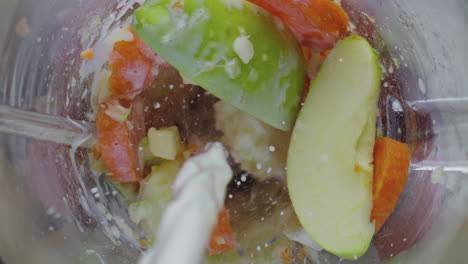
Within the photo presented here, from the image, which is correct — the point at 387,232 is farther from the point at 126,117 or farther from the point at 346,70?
the point at 126,117

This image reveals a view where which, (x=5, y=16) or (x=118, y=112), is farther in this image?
(x=118, y=112)

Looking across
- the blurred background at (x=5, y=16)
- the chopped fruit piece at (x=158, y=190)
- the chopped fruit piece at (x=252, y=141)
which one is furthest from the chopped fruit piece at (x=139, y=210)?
the blurred background at (x=5, y=16)

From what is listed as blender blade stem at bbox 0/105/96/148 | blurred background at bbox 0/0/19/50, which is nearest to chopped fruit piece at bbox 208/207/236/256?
blender blade stem at bbox 0/105/96/148

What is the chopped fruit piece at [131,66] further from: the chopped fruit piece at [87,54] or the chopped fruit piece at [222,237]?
the chopped fruit piece at [222,237]

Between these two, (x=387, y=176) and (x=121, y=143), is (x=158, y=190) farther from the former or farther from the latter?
(x=387, y=176)

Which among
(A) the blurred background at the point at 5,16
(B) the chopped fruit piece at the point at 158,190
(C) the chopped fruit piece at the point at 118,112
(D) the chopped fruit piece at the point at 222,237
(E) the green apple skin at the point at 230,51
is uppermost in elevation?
(A) the blurred background at the point at 5,16

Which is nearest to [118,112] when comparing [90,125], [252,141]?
[90,125]

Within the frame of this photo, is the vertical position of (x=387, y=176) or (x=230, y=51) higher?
(x=230, y=51)
